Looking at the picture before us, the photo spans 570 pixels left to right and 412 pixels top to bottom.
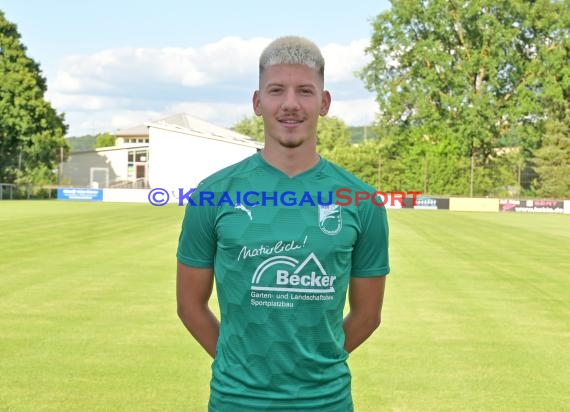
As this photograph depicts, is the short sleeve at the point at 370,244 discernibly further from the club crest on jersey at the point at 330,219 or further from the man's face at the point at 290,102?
the man's face at the point at 290,102

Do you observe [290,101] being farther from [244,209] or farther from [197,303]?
[197,303]

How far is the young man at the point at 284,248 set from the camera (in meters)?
2.81

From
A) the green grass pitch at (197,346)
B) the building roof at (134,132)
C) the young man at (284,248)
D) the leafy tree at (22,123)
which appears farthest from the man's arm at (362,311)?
the building roof at (134,132)

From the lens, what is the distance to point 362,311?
10.8ft

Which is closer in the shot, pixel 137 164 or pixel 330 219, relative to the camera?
pixel 330 219

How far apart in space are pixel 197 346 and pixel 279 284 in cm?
→ 615

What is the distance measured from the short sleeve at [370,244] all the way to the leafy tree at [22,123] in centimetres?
6058

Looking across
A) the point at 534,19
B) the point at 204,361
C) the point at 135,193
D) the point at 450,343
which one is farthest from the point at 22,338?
the point at 534,19

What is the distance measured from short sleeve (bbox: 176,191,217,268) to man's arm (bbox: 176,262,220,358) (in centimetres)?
6

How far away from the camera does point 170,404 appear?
6609 mm

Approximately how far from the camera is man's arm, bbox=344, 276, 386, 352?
321 cm

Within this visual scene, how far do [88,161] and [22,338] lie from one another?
75.0m

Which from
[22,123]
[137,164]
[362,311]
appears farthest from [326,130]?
[362,311]

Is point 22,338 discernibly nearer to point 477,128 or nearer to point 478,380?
point 478,380
